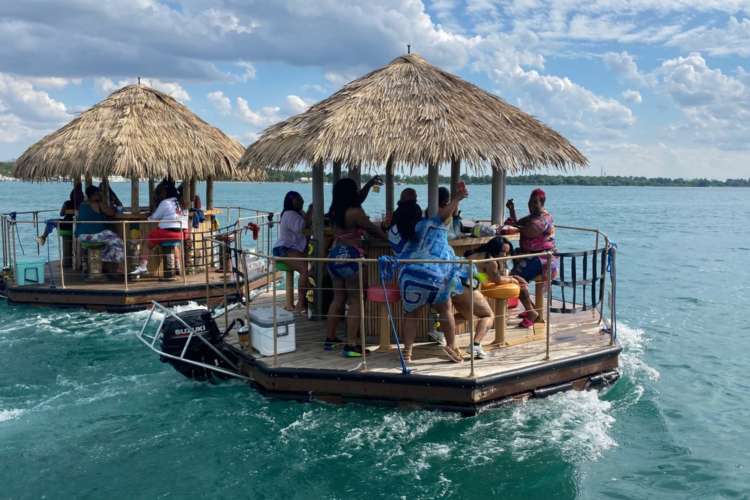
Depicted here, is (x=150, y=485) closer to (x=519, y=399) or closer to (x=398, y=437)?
(x=398, y=437)

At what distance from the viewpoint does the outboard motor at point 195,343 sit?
8.75 m

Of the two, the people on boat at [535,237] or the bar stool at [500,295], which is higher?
the people on boat at [535,237]

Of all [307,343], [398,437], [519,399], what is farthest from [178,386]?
[519,399]

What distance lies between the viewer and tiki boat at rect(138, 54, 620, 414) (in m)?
7.89

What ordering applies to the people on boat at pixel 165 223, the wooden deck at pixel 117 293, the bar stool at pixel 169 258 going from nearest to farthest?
1. the wooden deck at pixel 117 293
2. the people on boat at pixel 165 223
3. the bar stool at pixel 169 258

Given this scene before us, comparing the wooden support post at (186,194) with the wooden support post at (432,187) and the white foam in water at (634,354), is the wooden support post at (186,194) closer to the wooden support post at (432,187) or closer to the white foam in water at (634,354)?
the wooden support post at (432,187)

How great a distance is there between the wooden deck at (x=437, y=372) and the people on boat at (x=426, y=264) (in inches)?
30.0

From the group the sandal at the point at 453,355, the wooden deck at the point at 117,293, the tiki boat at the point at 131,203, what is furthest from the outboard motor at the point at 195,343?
the tiki boat at the point at 131,203

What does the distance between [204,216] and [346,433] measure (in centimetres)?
974

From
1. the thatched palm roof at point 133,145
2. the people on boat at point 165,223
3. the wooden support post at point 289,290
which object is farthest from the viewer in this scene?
the thatched palm roof at point 133,145

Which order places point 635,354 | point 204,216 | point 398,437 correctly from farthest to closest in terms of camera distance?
point 204,216
point 635,354
point 398,437

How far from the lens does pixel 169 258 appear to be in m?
14.8

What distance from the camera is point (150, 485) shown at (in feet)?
22.0

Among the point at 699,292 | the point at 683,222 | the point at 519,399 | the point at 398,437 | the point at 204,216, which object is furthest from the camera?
the point at 683,222
